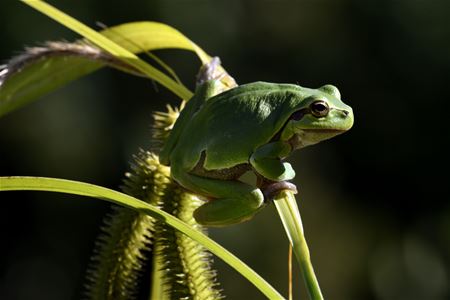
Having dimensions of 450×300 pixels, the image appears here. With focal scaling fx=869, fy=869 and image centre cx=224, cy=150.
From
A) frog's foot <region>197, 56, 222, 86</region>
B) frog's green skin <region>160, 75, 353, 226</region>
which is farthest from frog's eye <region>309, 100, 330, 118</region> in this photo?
frog's foot <region>197, 56, 222, 86</region>

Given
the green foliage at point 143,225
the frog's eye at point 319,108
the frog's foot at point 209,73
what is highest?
the frog's eye at point 319,108

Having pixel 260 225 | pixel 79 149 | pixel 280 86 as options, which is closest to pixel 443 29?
pixel 260 225

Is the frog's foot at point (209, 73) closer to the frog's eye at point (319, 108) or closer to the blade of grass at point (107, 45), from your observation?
the blade of grass at point (107, 45)

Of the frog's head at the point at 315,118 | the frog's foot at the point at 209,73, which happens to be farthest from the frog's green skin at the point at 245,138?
the frog's foot at the point at 209,73

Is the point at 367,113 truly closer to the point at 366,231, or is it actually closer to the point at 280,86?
the point at 366,231

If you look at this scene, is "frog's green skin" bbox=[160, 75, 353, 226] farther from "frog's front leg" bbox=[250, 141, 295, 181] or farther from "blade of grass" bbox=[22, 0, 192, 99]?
"blade of grass" bbox=[22, 0, 192, 99]
